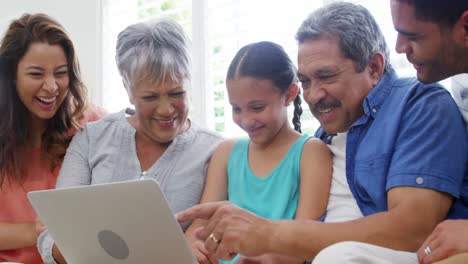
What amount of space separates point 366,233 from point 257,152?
0.50m

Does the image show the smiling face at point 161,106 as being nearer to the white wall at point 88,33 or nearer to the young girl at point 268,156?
the young girl at point 268,156

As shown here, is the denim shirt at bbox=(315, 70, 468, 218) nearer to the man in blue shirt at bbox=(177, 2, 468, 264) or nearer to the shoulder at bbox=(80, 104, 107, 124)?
the man in blue shirt at bbox=(177, 2, 468, 264)

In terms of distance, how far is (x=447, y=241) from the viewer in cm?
92

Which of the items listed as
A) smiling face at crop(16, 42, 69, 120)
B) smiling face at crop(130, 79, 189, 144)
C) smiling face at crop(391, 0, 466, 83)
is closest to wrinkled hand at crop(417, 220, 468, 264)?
smiling face at crop(391, 0, 466, 83)

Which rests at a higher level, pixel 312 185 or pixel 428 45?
pixel 428 45

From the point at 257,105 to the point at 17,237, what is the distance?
0.90m

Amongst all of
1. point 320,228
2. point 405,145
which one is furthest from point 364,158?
point 320,228

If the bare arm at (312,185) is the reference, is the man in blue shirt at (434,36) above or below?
above

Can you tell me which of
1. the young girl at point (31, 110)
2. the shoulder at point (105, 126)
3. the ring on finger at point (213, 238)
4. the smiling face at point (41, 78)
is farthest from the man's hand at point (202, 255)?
the smiling face at point (41, 78)

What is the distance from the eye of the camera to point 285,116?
150 centimetres

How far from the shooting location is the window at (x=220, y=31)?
7.54 ft

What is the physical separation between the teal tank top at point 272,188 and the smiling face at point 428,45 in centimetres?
41

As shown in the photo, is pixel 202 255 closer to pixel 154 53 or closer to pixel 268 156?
pixel 268 156

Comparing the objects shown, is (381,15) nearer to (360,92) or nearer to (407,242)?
(360,92)
